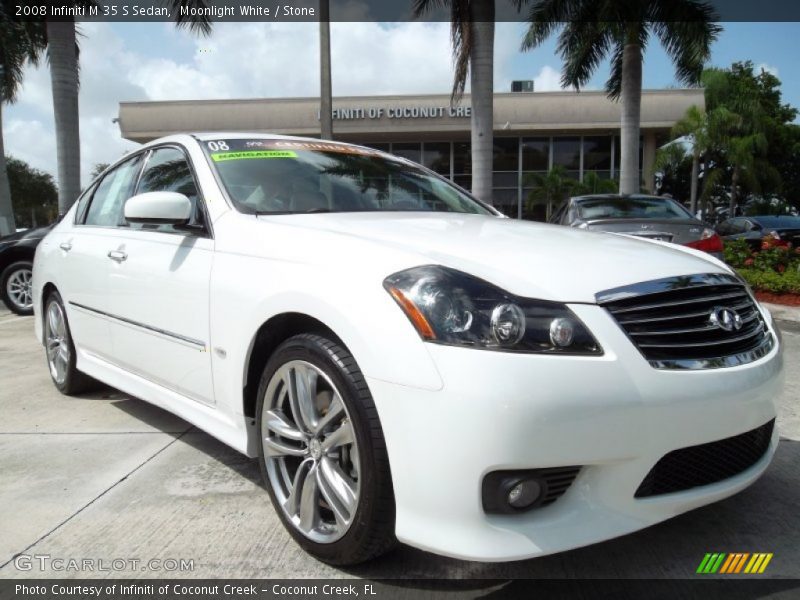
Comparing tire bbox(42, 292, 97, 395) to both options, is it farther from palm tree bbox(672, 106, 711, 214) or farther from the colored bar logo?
palm tree bbox(672, 106, 711, 214)

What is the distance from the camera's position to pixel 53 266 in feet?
14.1

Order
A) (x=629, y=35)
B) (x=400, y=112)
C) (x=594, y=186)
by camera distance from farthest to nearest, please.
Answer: (x=400, y=112), (x=594, y=186), (x=629, y=35)

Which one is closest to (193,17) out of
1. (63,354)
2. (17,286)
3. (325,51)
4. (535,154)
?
(325,51)

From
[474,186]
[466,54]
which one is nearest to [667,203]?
[474,186]

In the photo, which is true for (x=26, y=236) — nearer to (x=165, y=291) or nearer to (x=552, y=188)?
(x=165, y=291)

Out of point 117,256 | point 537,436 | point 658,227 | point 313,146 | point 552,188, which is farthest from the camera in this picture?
point 552,188

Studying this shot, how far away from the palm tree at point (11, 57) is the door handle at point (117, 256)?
527 inches

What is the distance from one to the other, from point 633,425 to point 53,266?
154 inches

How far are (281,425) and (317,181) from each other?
1326mm

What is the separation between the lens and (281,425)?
2.36 m

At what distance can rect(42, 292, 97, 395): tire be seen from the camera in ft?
13.9

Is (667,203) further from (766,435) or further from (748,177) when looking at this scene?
(748,177)

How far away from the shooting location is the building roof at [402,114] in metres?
A: 23.2

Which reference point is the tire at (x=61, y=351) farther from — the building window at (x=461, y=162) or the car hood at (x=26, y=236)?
the building window at (x=461, y=162)
